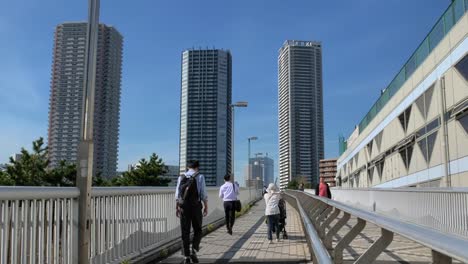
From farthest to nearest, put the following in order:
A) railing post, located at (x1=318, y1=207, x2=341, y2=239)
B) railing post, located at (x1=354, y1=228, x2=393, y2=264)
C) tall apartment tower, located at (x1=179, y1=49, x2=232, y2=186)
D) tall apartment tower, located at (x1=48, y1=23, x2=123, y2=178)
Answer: tall apartment tower, located at (x1=179, y1=49, x2=232, y2=186)
tall apartment tower, located at (x1=48, y1=23, x2=123, y2=178)
railing post, located at (x1=318, y1=207, x2=341, y2=239)
railing post, located at (x1=354, y1=228, x2=393, y2=264)

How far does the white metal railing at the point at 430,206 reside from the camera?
13.2m

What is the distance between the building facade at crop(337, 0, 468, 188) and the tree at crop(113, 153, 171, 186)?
27.7 m

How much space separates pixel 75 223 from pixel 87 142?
1082 mm

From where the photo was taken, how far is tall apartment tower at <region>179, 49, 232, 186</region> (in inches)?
1772

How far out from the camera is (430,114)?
32.2 meters

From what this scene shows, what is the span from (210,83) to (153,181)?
2090cm

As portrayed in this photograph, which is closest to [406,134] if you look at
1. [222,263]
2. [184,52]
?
[184,52]

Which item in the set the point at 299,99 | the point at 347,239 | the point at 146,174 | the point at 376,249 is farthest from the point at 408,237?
the point at 299,99

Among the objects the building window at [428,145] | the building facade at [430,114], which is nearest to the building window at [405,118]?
the building facade at [430,114]

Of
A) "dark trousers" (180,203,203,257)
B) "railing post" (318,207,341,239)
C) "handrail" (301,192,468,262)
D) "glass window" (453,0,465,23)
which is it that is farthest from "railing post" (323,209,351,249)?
"glass window" (453,0,465,23)

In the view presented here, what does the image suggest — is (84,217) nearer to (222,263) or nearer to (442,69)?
(222,263)

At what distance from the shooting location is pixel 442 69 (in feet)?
95.1

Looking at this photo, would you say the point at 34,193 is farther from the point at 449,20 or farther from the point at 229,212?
the point at 449,20

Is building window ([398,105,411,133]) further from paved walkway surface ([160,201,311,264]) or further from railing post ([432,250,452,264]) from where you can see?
railing post ([432,250,452,264])
